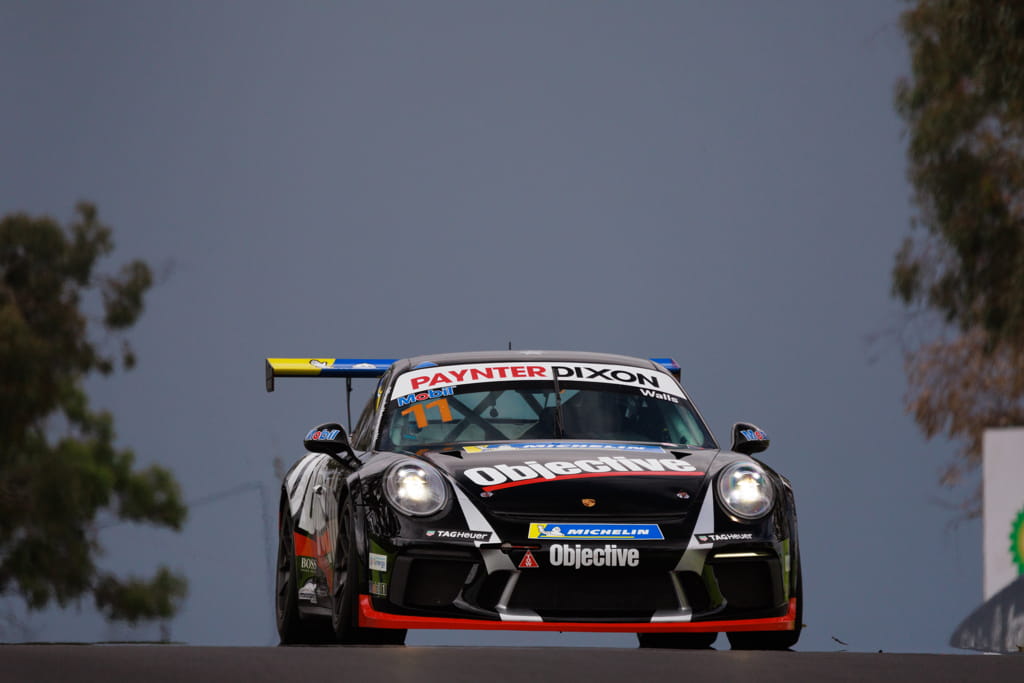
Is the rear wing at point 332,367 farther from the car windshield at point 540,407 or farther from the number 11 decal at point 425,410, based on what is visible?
the number 11 decal at point 425,410

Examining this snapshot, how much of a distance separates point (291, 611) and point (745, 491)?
2766 mm

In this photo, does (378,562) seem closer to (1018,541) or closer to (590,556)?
(590,556)

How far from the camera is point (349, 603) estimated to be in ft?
27.7

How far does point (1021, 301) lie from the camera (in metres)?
31.1

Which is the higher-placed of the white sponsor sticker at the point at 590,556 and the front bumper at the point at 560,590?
the white sponsor sticker at the point at 590,556

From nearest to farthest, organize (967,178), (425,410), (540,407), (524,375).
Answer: (425,410) → (540,407) → (524,375) → (967,178)

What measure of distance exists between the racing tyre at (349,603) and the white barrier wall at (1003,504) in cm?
1538

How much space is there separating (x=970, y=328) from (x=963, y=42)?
5.65 m

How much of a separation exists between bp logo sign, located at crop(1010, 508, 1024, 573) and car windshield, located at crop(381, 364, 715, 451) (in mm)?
13626

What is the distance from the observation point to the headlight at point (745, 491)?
8406 millimetres

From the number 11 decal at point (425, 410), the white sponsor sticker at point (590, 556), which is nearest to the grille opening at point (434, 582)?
the white sponsor sticker at point (590, 556)

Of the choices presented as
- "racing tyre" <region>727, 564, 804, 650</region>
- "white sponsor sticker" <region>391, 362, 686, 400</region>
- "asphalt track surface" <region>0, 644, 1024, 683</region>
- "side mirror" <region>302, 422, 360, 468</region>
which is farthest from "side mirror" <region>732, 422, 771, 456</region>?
"asphalt track surface" <region>0, 644, 1024, 683</region>

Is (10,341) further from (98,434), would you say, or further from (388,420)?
(388,420)

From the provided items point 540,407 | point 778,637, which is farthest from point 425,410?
point 778,637
